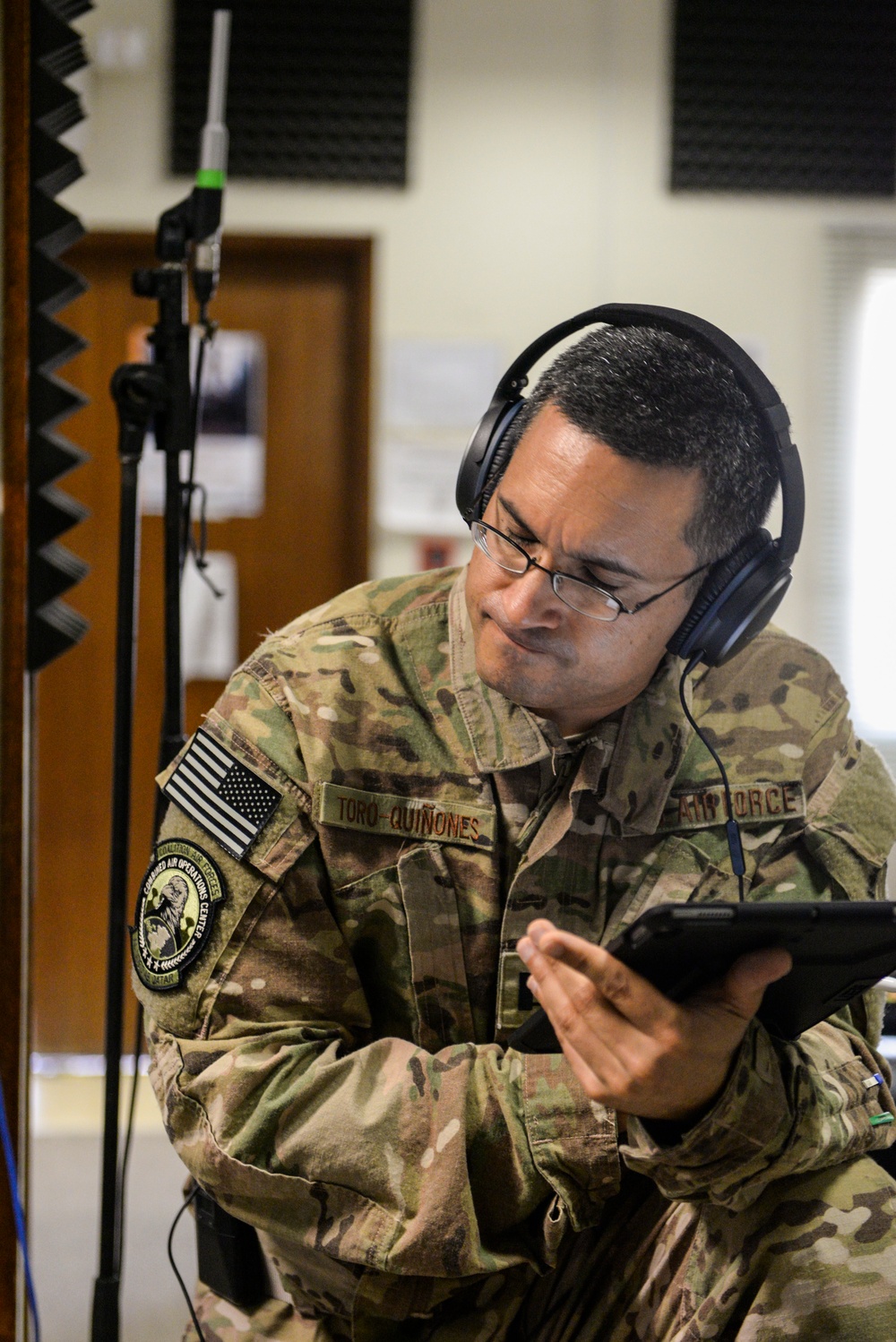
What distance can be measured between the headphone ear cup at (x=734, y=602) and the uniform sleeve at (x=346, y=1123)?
40cm

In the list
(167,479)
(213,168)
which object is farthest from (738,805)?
(213,168)

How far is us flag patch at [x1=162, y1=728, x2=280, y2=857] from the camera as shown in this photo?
1.14 meters

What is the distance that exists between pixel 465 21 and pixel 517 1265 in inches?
116

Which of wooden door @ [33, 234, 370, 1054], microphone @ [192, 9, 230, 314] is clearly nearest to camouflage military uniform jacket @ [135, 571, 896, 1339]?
microphone @ [192, 9, 230, 314]

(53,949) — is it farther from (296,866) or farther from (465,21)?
(465,21)

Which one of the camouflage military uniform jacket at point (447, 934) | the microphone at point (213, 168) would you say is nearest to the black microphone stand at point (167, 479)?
the microphone at point (213, 168)

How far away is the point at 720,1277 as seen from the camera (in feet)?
3.47

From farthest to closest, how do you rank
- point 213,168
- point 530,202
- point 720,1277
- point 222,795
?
point 530,202 → point 213,168 → point 222,795 → point 720,1277

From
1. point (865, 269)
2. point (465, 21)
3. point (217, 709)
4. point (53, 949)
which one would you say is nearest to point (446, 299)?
point (465, 21)

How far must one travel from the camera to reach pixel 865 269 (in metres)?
3.22

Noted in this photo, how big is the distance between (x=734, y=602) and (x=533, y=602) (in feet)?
0.60

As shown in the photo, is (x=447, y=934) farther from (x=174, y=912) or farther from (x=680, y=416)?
(x=680, y=416)

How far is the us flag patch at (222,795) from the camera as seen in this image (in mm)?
1143

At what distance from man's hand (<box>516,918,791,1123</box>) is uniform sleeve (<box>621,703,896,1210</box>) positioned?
6 cm
